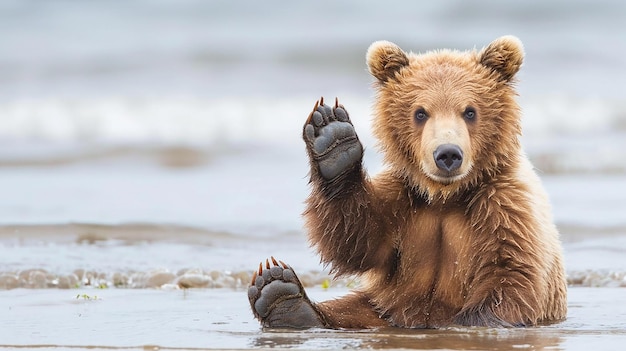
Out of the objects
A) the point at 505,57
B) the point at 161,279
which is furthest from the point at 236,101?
the point at 505,57

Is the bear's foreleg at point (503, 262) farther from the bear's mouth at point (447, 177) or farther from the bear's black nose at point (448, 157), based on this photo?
the bear's black nose at point (448, 157)

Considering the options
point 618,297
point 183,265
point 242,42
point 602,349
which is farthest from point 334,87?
point 602,349

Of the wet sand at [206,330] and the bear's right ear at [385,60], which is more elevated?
the bear's right ear at [385,60]

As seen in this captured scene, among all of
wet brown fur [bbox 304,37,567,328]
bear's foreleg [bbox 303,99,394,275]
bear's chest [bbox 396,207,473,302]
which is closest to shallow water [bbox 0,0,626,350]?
wet brown fur [bbox 304,37,567,328]

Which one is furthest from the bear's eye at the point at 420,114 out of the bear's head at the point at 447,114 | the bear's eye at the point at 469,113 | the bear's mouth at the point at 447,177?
the bear's mouth at the point at 447,177

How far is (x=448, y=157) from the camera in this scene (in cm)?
526

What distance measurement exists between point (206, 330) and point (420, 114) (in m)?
1.52

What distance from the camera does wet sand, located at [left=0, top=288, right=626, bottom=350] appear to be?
4727mm

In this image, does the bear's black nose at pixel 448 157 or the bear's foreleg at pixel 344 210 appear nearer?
the bear's black nose at pixel 448 157

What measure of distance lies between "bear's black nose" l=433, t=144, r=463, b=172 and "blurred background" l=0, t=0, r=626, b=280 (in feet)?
2.28

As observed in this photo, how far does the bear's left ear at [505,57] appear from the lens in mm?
5723

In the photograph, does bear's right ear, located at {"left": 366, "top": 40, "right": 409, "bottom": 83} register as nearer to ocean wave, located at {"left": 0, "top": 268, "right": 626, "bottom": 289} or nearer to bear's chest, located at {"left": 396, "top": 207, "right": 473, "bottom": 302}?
bear's chest, located at {"left": 396, "top": 207, "right": 473, "bottom": 302}

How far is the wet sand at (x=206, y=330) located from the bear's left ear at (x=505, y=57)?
52.2 inches

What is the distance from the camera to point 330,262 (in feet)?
19.3
